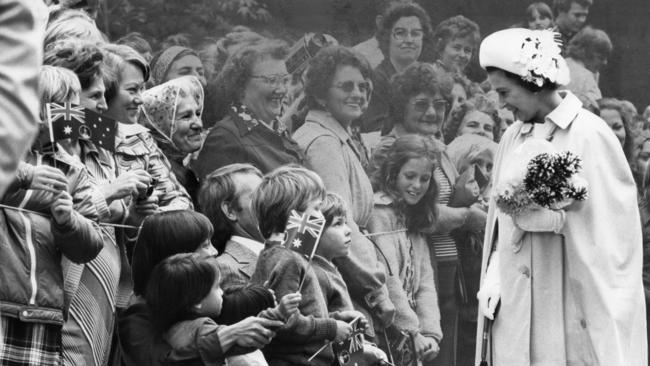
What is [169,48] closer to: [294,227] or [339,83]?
[339,83]

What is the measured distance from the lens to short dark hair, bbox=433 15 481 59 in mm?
9742

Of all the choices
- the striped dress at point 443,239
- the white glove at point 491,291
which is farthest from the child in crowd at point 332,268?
the striped dress at point 443,239

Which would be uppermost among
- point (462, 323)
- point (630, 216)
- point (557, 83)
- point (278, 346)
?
point (557, 83)

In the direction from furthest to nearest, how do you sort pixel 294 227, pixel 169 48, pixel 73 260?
pixel 169 48, pixel 294 227, pixel 73 260

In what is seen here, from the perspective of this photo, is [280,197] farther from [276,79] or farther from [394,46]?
[394,46]

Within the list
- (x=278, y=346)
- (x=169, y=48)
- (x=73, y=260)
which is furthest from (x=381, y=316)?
(x=73, y=260)

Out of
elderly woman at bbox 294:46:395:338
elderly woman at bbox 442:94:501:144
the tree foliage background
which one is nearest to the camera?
the tree foliage background

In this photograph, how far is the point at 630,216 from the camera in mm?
5863

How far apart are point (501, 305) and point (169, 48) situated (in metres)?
3.54

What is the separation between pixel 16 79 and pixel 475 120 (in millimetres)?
8170

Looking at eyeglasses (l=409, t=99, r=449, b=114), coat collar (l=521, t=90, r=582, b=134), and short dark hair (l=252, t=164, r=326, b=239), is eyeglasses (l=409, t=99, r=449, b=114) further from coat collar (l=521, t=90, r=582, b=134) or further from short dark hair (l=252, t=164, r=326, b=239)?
coat collar (l=521, t=90, r=582, b=134)

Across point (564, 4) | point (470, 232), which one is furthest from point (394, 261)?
point (564, 4)

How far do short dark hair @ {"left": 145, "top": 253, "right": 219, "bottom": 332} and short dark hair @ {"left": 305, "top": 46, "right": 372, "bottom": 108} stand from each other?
3.84 metres

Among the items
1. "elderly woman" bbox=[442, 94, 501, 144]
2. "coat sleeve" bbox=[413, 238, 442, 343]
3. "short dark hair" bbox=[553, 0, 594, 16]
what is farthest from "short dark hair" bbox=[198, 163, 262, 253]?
"short dark hair" bbox=[553, 0, 594, 16]
